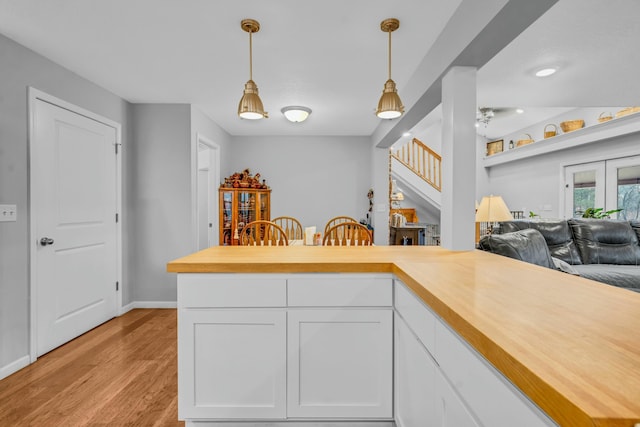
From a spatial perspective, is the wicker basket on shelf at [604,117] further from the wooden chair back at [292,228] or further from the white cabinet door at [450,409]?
the white cabinet door at [450,409]

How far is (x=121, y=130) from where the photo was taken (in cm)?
358

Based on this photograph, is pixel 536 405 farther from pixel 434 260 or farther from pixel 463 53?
pixel 463 53

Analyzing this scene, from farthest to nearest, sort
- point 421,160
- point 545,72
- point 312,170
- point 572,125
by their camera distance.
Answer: point 421,160 < point 312,170 < point 572,125 < point 545,72

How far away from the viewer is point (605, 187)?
16.3 ft

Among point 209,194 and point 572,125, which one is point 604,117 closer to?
point 572,125

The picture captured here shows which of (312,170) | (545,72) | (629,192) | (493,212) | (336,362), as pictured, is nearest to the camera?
(336,362)

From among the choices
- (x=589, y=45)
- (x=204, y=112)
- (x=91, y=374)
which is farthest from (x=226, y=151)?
(x=589, y=45)

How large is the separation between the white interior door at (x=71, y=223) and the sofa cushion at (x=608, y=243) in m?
4.95

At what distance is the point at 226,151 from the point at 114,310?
2.81 metres

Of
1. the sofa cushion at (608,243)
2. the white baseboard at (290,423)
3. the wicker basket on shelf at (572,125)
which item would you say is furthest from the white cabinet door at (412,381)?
the wicker basket on shelf at (572,125)

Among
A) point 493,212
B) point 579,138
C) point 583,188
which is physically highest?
point 579,138

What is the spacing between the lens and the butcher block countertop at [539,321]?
492 millimetres

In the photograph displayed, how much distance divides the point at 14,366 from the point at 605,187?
7.07 meters

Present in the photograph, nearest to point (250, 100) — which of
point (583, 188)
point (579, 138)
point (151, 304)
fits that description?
point (151, 304)
